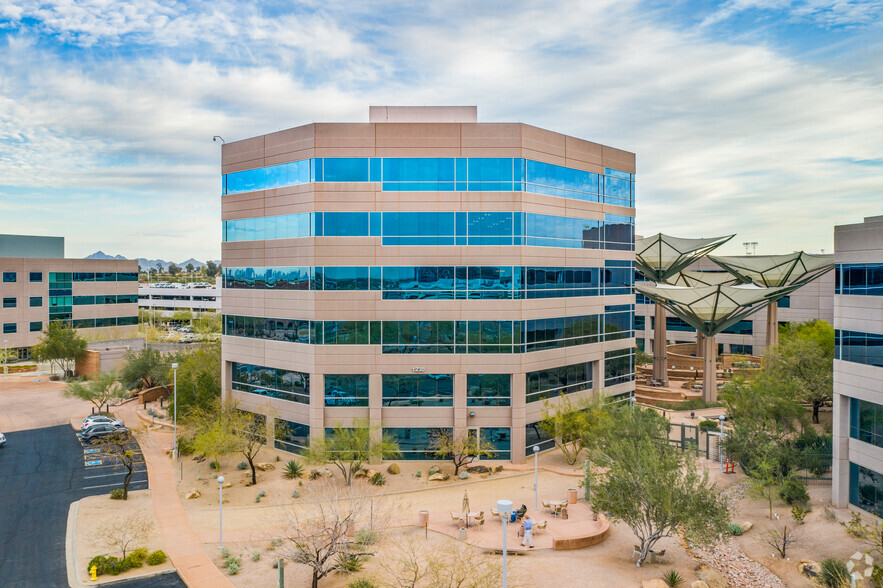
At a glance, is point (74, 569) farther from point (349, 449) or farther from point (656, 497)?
point (656, 497)

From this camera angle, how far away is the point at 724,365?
7531 cm

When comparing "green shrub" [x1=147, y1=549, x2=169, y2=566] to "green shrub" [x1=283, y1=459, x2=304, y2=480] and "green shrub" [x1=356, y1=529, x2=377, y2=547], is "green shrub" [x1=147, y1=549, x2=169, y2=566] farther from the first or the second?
"green shrub" [x1=283, y1=459, x2=304, y2=480]

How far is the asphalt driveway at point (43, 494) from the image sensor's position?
74.1ft

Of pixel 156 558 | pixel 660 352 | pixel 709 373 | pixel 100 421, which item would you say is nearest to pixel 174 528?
pixel 156 558

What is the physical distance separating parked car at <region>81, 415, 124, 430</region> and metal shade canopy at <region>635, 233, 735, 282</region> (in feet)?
185

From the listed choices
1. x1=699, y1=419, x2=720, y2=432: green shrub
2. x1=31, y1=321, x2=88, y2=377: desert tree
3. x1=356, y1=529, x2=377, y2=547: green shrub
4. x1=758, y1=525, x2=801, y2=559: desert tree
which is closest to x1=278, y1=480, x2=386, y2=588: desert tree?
x1=356, y1=529, x2=377, y2=547: green shrub

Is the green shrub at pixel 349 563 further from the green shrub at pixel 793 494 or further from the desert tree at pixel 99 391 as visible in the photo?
the desert tree at pixel 99 391

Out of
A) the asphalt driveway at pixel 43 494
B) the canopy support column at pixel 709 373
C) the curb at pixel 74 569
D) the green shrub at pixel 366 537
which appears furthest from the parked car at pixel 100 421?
the canopy support column at pixel 709 373

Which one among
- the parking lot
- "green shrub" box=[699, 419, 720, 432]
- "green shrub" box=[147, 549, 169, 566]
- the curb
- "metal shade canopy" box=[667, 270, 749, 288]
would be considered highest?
"metal shade canopy" box=[667, 270, 749, 288]

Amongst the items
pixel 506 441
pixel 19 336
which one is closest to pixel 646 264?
pixel 506 441

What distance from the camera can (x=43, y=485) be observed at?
33.1 metres

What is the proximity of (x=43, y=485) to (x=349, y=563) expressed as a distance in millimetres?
22796

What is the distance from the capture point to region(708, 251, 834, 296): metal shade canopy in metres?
65.4

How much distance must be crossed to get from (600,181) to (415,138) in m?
14.9
